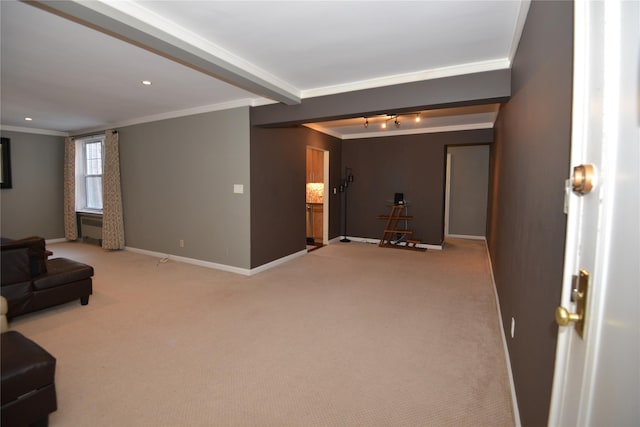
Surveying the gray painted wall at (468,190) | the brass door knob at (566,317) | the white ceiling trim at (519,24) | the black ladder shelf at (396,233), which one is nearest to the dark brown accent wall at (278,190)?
the black ladder shelf at (396,233)

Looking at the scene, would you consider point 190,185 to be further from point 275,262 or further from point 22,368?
point 22,368

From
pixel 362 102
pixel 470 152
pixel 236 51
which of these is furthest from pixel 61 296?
pixel 470 152

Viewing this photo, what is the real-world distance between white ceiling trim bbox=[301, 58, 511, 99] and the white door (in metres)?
2.45

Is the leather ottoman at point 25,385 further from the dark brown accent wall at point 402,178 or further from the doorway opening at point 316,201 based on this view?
the dark brown accent wall at point 402,178

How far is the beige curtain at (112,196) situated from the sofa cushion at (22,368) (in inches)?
182

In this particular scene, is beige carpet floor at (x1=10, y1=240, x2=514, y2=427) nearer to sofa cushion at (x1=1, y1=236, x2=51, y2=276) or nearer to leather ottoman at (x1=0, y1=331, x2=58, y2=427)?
leather ottoman at (x1=0, y1=331, x2=58, y2=427)

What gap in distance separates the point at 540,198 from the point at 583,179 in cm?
91

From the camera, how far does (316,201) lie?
6.98m

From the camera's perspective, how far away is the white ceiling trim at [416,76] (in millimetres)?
2877

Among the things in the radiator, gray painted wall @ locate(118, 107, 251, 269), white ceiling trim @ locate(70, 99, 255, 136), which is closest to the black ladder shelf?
gray painted wall @ locate(118, 107, 251, 269)

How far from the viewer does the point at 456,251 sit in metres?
6.08

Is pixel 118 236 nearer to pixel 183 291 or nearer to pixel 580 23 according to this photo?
pixel 183 291

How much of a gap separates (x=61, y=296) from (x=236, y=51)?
9.89 ft

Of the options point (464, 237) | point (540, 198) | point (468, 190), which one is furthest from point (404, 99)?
point (464, 237)
